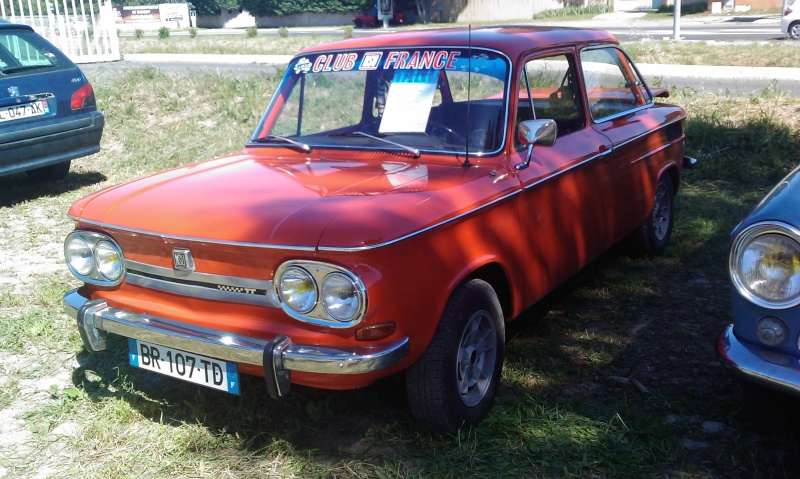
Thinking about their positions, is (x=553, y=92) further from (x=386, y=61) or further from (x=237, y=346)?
(x=237, y=346)

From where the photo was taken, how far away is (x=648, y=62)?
15.7 meters

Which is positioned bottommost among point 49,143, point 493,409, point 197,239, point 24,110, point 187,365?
point 493,409

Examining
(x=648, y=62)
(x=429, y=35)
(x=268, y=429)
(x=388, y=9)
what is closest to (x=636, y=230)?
(x=429, y=35)

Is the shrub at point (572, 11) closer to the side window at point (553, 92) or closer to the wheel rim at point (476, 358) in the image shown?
the side window at point (553, 92)

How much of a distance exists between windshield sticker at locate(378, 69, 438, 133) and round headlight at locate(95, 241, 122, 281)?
1.49 m

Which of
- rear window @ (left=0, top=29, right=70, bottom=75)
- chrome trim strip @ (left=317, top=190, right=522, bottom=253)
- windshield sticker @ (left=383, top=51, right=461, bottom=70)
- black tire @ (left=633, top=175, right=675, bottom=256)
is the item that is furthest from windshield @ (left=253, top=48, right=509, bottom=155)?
rear window @ (left=0, top=29, right=70, bottom=75)

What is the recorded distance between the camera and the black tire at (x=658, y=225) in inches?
226

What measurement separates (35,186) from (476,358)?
22.9ft

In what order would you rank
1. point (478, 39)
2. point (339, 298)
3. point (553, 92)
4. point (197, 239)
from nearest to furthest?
point (339, 298) → point (197, 239) → point (478, 39) → point (553, 92)

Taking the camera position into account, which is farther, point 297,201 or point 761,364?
point 297,201

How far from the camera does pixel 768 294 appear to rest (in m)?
2.88

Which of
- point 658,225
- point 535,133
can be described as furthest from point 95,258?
point 658,225

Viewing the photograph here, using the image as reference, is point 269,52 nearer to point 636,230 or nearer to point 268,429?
point 636,230

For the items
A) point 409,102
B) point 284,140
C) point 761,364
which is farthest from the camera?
point 284,140
